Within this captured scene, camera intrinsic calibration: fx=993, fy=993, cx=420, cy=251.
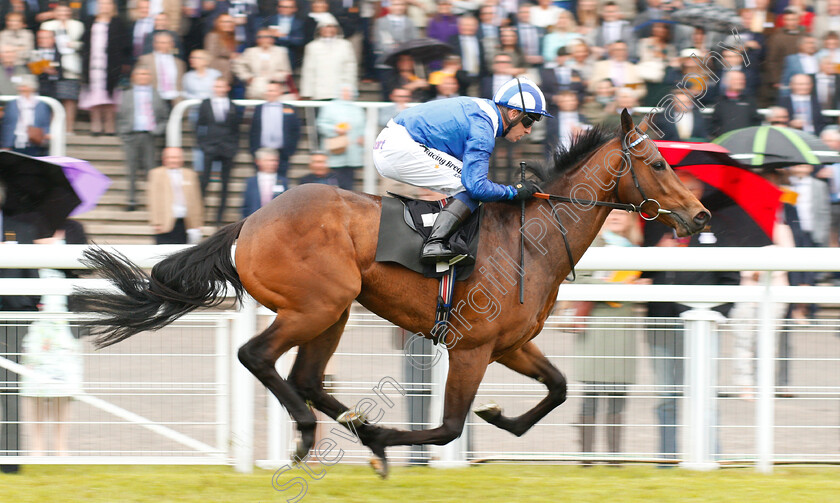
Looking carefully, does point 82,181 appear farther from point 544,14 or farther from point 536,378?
point 544,14

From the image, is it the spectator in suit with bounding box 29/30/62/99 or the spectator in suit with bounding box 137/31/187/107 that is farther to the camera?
the spectator in suit with bounding box 29/30/62/99

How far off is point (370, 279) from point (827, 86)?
20.0ft

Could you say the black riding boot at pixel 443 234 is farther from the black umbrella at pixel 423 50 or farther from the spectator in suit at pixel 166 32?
the spectator in suit at pixel 166 32

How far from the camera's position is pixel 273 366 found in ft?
14.6

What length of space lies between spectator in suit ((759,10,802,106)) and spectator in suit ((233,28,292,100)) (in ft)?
14.4

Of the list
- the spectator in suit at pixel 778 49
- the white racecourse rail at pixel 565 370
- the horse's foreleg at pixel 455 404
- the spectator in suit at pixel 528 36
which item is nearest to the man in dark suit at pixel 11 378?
the white racecourse rail at pixel 565 370

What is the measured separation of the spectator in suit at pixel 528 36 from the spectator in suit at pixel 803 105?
7.33 feet

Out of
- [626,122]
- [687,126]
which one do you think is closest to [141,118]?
[687,126]

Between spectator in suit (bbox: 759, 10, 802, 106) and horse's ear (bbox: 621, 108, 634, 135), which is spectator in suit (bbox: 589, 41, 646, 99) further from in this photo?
horse's ear (bbox: 621, 108, 634, 135)

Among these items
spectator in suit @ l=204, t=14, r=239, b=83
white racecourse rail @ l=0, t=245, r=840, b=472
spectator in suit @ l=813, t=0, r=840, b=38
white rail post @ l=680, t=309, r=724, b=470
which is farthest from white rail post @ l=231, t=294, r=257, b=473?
spectator in suit @ l=813, t=0, r=840, b=38

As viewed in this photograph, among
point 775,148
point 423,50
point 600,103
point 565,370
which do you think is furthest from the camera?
point 423,50

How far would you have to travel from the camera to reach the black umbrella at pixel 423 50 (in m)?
8.80

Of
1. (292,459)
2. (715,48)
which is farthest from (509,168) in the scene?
(292,459)

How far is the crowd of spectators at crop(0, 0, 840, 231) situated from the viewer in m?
8.32
